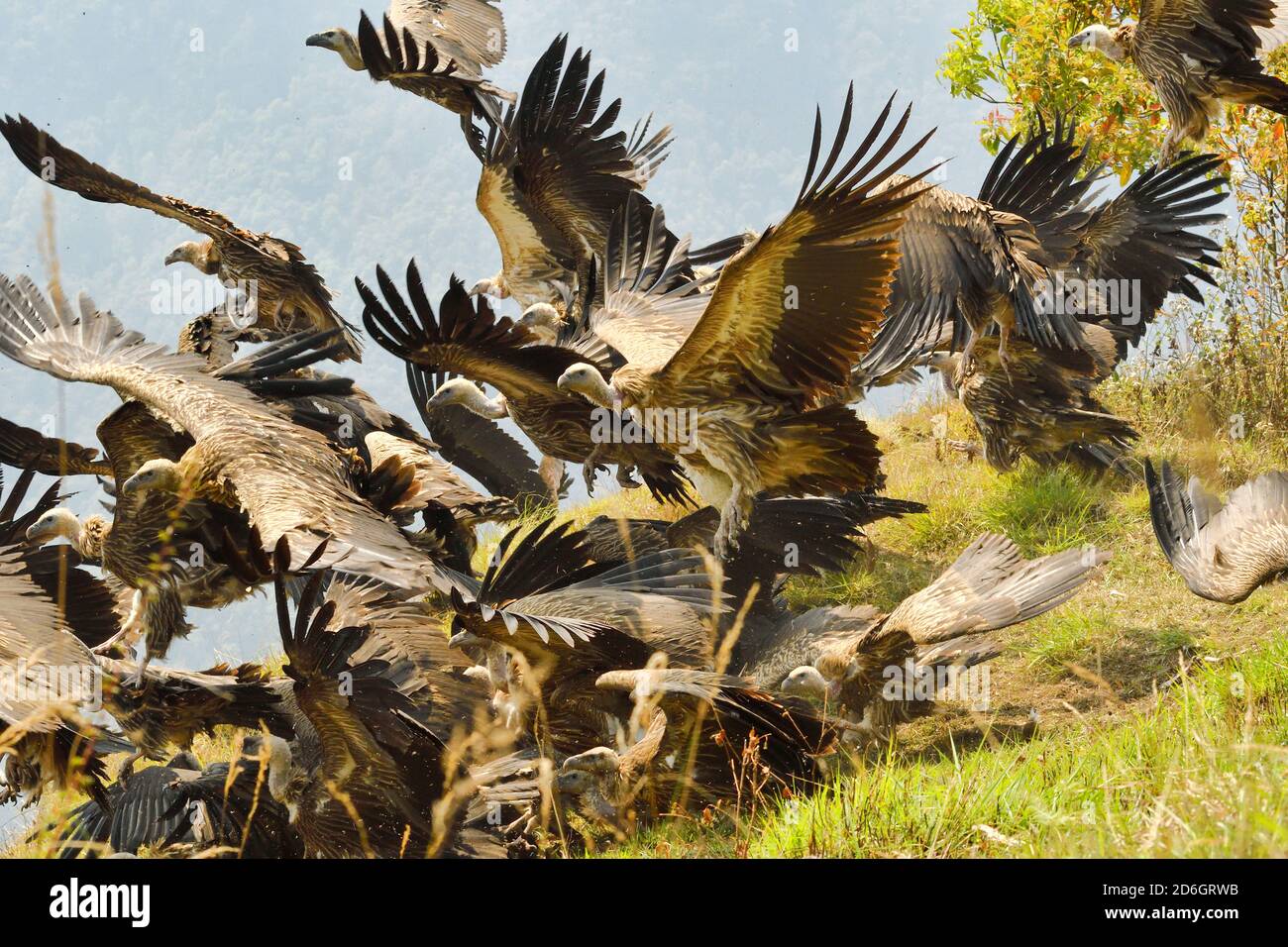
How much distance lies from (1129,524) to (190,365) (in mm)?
4887

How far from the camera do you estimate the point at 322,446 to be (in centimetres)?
594

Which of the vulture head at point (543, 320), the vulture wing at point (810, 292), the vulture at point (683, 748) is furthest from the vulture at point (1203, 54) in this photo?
the vulture at point (683, 748)

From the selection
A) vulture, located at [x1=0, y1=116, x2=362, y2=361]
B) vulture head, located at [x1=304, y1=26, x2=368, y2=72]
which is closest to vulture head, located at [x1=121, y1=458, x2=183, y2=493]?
vulture, located at [x1=0, y1=116, x2=362, y2=361]

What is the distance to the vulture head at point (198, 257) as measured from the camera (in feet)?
28.2

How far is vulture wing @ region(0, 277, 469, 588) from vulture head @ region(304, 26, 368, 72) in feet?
11.8

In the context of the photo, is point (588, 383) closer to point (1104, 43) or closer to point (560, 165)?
point (560, 165)

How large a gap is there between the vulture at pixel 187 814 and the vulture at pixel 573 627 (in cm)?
92

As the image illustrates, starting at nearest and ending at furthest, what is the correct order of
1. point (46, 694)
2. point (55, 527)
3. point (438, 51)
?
point (46, 694), point (55, 527), point (438, 51)

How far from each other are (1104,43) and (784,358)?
3.60m

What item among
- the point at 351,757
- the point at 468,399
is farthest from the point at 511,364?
the point at 351,757

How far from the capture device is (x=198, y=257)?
348 inches
